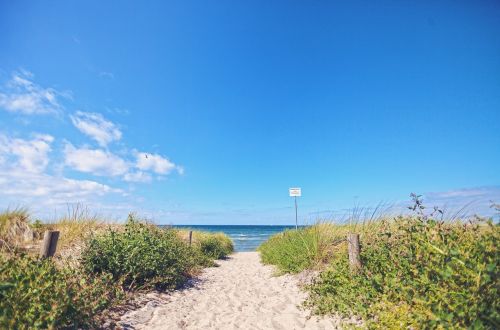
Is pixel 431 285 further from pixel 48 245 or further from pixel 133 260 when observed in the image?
pixel 48 245

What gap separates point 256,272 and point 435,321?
882 centimetres

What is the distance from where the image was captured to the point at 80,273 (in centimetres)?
557

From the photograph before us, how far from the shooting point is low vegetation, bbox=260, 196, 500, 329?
3.17 meters

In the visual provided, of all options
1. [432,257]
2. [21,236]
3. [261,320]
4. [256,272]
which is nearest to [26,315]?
[261,320]

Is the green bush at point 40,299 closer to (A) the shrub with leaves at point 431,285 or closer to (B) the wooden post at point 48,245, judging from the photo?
(B) the wooden post at point 48,245

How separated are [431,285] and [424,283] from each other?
0.16 meters

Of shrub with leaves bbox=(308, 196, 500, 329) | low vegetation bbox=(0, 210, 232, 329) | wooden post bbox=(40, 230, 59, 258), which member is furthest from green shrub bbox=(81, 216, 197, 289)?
shrub with leaves bbox=(308, 196, 500, 329)

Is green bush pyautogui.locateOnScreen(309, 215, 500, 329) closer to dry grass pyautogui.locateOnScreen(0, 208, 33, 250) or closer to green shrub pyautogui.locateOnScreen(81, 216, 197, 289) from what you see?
green shrub pyautogui.locateOnScreen(81, 216, 197, 289)

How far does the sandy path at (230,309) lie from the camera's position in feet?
17.0

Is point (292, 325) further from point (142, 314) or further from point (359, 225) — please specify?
point (359, 225)

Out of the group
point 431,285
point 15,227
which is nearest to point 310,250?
point 431,285

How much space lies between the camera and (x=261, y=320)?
18.2ft

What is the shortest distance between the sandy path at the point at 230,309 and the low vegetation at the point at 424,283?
1.99 feet

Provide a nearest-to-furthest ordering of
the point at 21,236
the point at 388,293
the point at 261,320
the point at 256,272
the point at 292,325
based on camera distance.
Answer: the point at 388,293 < the point at 292,325 < the point at 261,320 < the point at 21,236 < the point at 256,272
